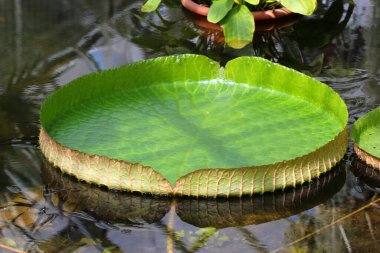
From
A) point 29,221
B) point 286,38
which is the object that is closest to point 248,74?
point 286,38

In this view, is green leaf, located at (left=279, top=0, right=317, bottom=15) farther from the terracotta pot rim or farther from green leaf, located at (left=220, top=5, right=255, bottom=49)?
the terracotta pot rim

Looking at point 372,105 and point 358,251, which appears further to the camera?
point 372,105

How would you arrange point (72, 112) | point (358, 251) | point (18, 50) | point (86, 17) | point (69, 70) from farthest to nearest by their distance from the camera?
point (86, 17) < point (18, 50) < point (69, 70) < point (72, 112) < point (358, 251)

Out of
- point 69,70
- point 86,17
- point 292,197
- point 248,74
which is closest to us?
point 292,197

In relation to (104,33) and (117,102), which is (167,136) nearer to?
(117,102)

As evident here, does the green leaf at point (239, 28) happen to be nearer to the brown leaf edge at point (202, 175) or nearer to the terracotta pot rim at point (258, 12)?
the terracotta pot rim at point (258, 12)

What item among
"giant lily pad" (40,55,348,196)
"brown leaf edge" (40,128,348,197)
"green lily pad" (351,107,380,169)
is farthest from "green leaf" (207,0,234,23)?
"brown leaf edge" (40,128,348,197)

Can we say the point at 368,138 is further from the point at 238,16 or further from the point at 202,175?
the point at 238,16
